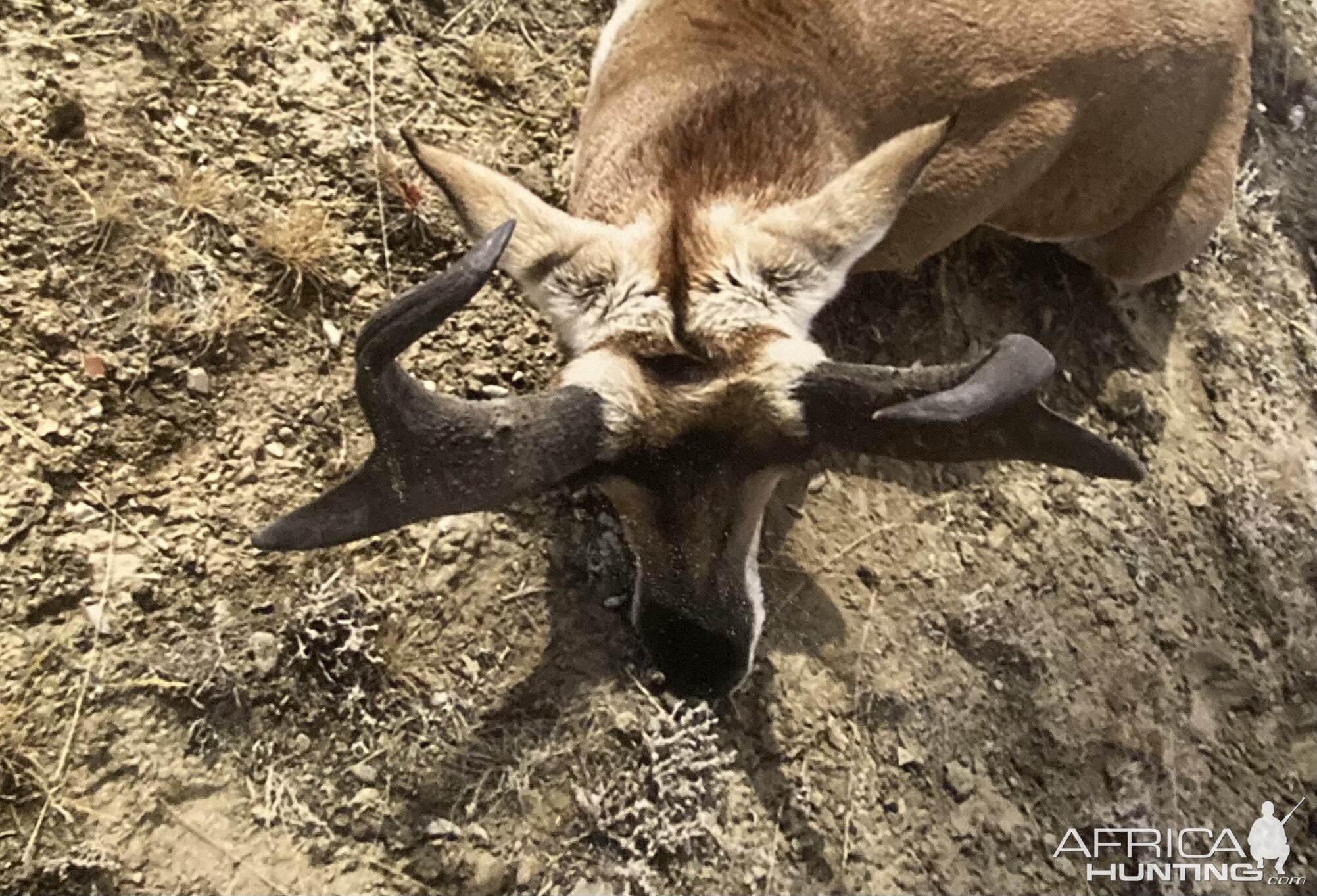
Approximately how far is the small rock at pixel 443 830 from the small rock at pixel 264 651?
2.16 ft

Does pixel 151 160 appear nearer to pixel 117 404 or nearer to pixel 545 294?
pixel 117 404

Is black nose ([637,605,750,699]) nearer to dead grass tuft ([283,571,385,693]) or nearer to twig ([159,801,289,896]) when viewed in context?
dead grass tuft ([283,571,385,693])

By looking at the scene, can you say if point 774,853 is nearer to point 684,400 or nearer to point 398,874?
point 398,874

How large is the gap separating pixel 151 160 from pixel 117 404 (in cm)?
85

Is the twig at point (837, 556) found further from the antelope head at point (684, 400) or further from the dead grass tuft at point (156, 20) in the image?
the dead grass tuft at point (156, 20)

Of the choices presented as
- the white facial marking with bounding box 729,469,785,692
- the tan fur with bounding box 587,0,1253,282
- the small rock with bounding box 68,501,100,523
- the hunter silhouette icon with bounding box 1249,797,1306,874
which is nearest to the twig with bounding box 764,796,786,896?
the white facial marking with bounding box 729,469,785,692

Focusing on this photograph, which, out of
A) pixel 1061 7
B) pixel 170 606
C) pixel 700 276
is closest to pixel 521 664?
pixel 170 606

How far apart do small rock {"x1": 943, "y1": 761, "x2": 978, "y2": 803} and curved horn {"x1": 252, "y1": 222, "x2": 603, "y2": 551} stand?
6.38 feet

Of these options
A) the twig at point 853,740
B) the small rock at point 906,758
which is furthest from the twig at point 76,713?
the small rock at point 906,758

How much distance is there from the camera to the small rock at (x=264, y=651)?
2.95 m

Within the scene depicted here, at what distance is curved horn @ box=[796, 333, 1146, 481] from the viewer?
7.04 feet

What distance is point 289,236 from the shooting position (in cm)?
333

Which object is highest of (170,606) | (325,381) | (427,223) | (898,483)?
(427,223)

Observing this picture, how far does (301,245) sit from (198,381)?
57 centimetres
